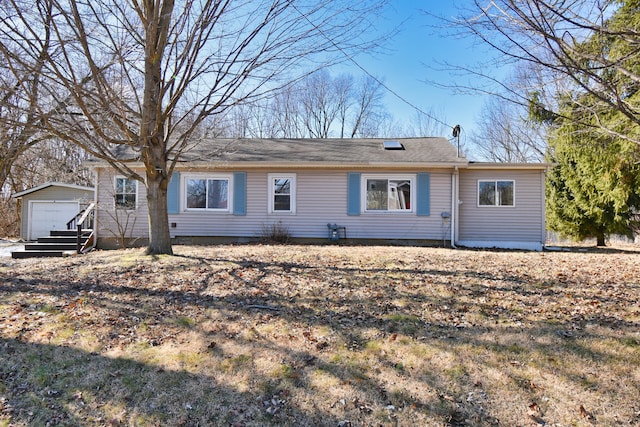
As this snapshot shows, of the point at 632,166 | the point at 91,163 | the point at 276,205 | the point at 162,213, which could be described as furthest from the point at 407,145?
the point at 91,163

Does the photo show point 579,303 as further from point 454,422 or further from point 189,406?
point 189,406

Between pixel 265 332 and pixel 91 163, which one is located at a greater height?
pixel 91 163

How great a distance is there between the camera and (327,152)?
12367mm

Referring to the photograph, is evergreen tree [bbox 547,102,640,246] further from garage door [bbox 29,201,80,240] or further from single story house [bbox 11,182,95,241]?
garage door [bbox 29,201,80,240]

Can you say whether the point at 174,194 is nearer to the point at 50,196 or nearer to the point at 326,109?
the point at 50,196

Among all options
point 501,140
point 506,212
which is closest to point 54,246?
point 506,212

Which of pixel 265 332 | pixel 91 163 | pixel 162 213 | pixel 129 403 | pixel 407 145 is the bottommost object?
pixel 129 403

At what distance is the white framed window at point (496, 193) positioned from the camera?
1149cm

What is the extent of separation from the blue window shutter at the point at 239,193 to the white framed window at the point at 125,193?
10.7ft

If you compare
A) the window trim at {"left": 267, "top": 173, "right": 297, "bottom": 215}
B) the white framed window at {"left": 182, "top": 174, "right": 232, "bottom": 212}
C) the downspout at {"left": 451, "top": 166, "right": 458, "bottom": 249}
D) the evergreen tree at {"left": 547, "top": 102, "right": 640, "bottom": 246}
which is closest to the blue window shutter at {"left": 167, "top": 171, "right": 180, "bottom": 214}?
the white framed window at {"left": 182, "top": 174, "right": 232, "bottom": 212}

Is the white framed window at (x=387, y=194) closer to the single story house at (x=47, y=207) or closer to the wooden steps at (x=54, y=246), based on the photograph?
the wooden steps at (x=54, y=246)

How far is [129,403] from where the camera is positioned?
3064 millimetres

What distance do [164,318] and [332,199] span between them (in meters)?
7.66

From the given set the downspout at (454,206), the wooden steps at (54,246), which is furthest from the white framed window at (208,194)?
the downspout at (454,206)
